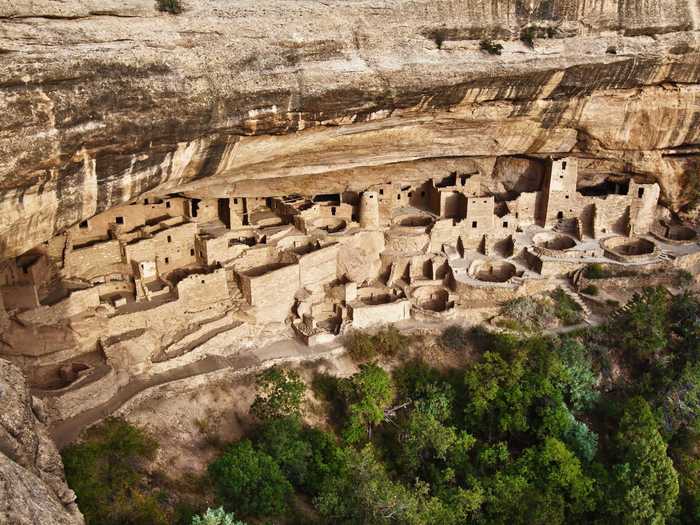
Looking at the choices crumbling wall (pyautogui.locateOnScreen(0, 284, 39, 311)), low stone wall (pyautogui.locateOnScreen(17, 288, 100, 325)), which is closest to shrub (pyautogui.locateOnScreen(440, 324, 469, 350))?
low stone wall (pyautogui.locateOnScreen(17, 288, 100, 325))

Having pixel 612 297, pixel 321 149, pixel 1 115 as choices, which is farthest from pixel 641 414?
pixel 1 115

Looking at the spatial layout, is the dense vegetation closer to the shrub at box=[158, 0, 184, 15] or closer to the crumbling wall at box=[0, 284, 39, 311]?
the crumbling wall at box=[0, 284, 39, 311]

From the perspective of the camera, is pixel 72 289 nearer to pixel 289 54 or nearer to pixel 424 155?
pixel 289 54

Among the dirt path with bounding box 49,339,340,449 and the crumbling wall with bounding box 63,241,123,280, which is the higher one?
the crumbling wall with bounding box 63,241,123,280

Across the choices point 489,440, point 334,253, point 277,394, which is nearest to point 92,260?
point 277,394

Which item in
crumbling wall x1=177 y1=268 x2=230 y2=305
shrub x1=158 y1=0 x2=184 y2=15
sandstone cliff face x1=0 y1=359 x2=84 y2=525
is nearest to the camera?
sandstone cliff face x1=0 y1=359 x2=84 y2=525

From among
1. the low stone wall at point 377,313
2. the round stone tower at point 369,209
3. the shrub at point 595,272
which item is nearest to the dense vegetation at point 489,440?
the low stone wall at point 377,313
